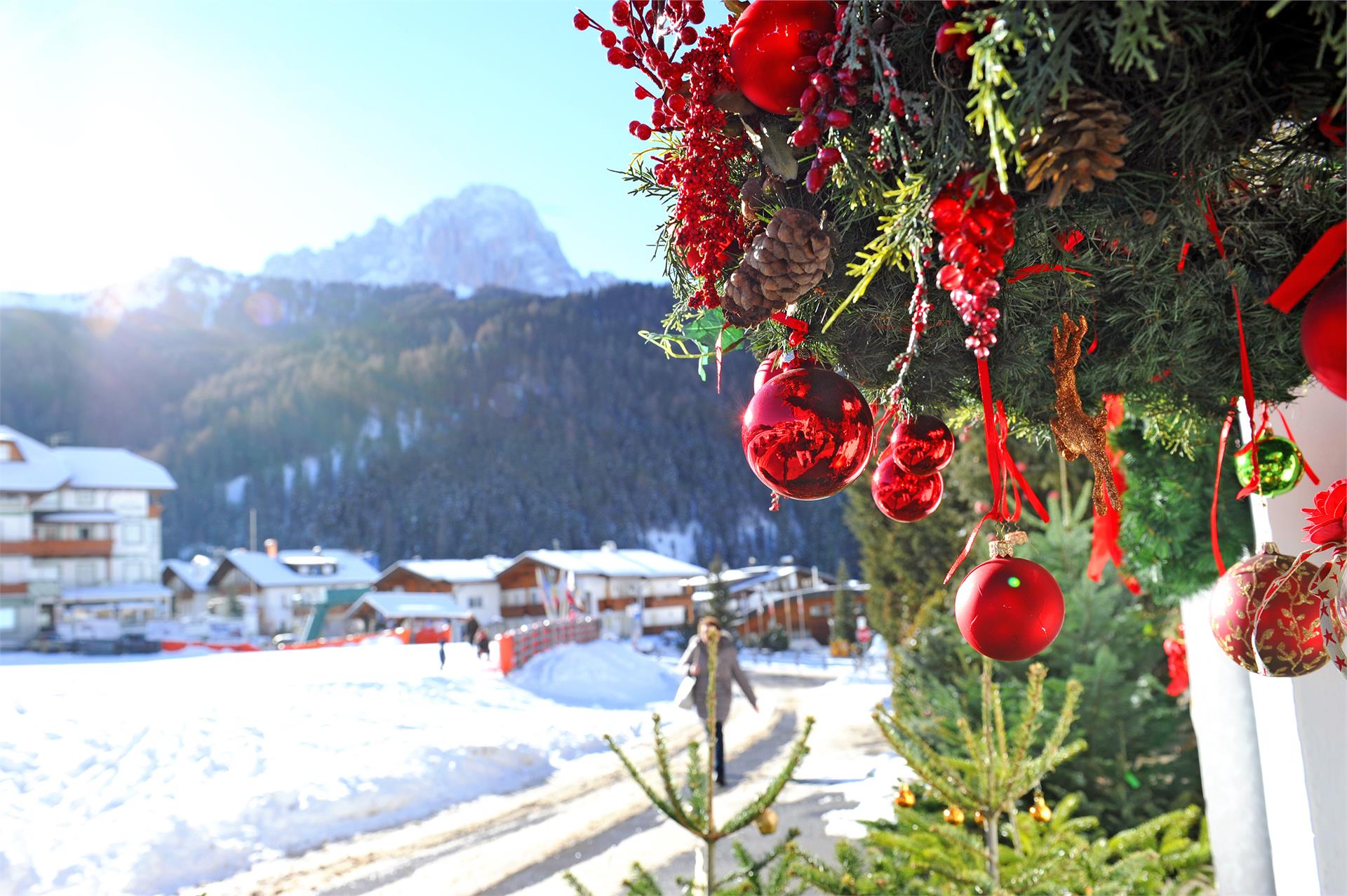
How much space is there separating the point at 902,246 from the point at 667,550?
8909 centimetres

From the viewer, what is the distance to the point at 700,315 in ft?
5.18

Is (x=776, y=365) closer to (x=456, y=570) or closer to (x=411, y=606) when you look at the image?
(x=411, y=606)

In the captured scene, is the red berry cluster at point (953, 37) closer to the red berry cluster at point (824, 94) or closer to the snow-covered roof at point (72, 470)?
the red berry cluster at point (824, 94)

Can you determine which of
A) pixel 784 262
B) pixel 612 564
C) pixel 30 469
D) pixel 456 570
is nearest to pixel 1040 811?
pixel 784 262

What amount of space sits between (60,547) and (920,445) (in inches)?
1620

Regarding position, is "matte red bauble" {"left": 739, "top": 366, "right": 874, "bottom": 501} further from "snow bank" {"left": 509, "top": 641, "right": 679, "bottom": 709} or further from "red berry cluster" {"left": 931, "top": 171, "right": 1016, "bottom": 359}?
"snow bank" {"left": 509, "top": 641, "right": 679, "bottom": 709}

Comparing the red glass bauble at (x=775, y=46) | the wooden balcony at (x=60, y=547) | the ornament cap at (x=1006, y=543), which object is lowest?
the ornament cap at (x=1006, y=543)

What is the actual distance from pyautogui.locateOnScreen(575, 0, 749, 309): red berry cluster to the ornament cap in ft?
2.05

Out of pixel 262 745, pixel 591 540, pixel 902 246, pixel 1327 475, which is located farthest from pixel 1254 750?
pixel 591 540

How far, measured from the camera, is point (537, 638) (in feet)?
64.3

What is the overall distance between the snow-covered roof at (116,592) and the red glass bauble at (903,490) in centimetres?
3991

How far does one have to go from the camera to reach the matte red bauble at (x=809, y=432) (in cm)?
131

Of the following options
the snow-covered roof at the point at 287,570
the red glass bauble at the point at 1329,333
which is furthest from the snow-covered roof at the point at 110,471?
the red glass bauble at the point at 1329,333

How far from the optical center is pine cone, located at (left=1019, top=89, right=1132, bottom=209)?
0.90 meters
